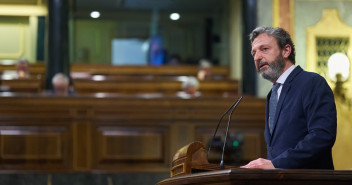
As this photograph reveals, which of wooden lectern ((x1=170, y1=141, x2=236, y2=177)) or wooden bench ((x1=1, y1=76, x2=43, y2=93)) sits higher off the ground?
wooden bench ((x1=1, y1=76, x2=43, y2=93))

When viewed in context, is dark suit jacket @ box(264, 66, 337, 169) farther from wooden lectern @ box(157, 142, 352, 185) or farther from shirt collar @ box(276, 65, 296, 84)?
wooden lectern @ box(157, 142, 352, 185)

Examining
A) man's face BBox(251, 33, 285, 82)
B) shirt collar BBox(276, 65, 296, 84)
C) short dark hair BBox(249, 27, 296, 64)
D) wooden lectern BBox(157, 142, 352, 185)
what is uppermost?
short dark hair BBox(249, 27, 296, 64)

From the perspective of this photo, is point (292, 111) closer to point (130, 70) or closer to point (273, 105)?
point (273, 105)

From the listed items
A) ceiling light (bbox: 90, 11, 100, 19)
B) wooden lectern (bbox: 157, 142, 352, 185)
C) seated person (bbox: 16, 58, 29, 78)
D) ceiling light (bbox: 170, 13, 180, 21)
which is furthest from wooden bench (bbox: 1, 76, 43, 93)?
wooden lectern (bbox: 157, 142, 352, 185)

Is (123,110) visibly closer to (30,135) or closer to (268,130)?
(30,135)

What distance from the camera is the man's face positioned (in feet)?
6.81

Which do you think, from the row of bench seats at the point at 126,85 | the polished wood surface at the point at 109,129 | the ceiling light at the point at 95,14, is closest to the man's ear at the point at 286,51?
the polished wood surface at the point at 109,129

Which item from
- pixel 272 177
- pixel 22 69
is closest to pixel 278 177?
pixel 272 177

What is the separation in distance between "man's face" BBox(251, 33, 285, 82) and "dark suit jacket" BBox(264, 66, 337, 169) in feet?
0.14

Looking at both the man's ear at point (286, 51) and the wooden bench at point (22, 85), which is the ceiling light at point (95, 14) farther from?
the man's ear at point (286, 51)

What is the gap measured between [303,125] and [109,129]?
3168 mm

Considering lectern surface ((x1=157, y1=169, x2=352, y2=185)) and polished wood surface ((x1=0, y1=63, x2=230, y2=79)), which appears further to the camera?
polished wood surface ((x1=0, y1=63, x2=230, y2=79))

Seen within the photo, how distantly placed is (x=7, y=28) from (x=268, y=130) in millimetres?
8024

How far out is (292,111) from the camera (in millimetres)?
2027
